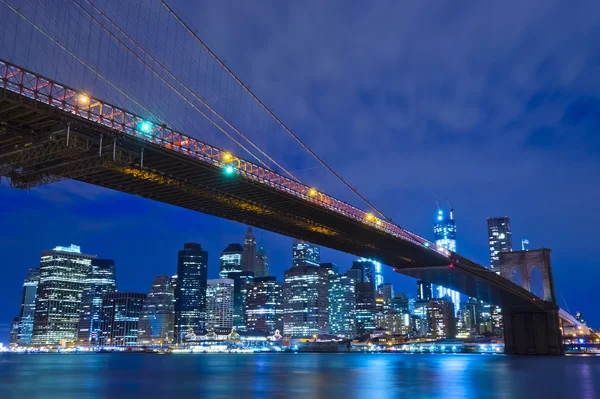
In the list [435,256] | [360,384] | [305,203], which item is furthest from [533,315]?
[360,384]

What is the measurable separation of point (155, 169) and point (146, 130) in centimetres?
522

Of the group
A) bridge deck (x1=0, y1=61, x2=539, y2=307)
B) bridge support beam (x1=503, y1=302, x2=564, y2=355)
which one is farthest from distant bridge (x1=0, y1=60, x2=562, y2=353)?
bridge support beam (x1=503, y1=302, x2=564, y2=355)

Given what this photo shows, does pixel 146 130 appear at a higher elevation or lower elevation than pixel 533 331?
higher

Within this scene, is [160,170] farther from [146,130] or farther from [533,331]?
[533,331]

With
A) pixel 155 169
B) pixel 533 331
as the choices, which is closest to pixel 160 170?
pixel 155 169

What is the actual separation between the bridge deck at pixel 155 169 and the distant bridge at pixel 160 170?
0.06m

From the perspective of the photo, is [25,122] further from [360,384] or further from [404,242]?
[404,242]

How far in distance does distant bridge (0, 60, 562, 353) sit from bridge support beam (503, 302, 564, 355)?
70.8ft

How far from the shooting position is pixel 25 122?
2945 centimetres

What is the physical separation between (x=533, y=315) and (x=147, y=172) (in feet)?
232

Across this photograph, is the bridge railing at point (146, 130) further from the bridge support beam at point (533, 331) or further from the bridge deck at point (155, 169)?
the bridge support beam at point (533, 331)

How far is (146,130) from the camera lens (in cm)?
3522

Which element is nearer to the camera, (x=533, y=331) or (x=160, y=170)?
(x=160, y=170)

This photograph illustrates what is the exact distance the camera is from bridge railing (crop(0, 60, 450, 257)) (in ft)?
90.4
